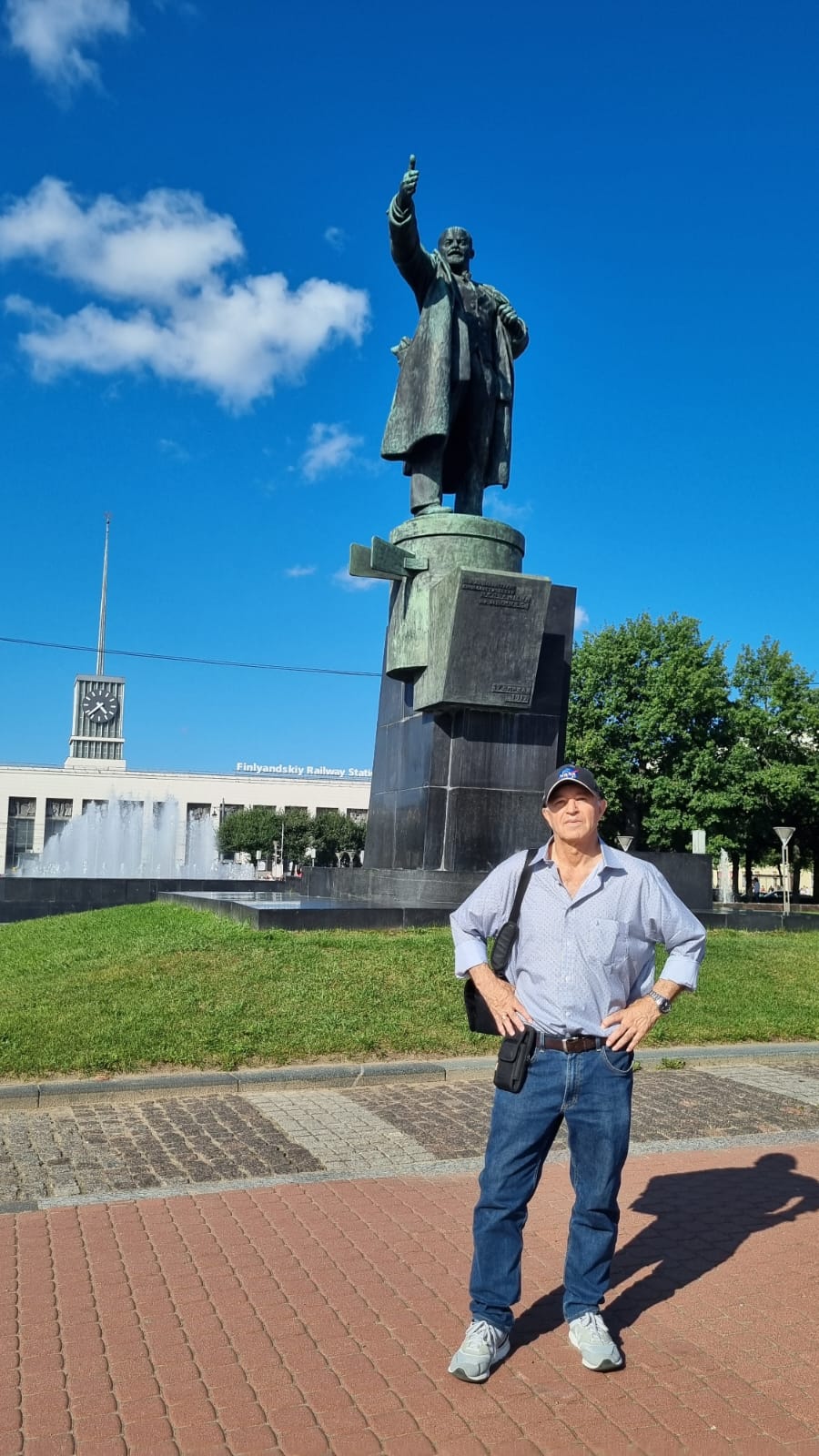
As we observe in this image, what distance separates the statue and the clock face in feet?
320

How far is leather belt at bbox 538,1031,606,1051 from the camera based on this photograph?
372 cm

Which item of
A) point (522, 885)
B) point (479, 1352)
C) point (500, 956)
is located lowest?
point (479, 1352)

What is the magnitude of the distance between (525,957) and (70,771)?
10077 cm

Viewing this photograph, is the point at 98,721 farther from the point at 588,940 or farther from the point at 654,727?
the point at 588,940

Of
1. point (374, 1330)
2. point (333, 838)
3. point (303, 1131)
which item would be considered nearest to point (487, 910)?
point (374, 1330)

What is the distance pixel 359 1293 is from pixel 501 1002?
56.7 inches

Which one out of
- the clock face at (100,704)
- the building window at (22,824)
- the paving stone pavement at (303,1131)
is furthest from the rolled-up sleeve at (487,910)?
the clock face at (100,704)

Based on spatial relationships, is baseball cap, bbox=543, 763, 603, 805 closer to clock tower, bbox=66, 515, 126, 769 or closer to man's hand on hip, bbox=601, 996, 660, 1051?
man's hand on hip, bbox=601, 996, 660, 1051

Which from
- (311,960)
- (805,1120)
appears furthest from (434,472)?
(805,1120)

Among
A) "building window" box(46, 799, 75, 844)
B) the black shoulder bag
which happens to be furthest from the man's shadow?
"building window" box(46, 799, 75, 844)

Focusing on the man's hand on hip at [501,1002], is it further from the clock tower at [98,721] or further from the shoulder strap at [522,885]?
the clock tower at [98,721]

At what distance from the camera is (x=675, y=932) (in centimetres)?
383

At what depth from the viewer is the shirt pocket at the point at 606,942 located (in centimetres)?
376

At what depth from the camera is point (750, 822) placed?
144ft
